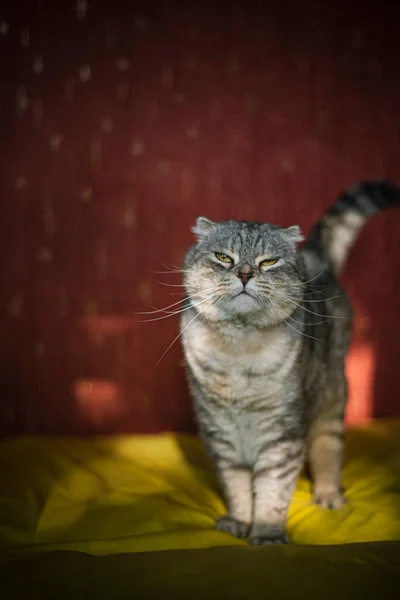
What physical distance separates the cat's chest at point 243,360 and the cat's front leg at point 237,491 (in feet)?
0.86

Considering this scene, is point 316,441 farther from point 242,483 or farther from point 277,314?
point 277,314

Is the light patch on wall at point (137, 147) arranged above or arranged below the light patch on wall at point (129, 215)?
above

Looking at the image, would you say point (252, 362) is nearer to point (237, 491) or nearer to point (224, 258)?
point (224, 258)

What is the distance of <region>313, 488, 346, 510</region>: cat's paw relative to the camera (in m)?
2.03

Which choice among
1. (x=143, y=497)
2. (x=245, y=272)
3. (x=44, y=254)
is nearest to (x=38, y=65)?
(x=44, y=254)

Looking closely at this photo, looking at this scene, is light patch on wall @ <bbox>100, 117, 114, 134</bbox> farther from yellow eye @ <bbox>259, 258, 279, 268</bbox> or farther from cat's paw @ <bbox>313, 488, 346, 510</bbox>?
cat's paw @ <bbox>313, 488, 346, 510</bbox>

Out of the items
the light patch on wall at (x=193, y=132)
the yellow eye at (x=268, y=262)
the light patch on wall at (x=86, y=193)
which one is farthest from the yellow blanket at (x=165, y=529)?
the light patch on wall at (x=193, y=132)

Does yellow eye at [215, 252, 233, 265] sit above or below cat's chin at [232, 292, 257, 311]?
above

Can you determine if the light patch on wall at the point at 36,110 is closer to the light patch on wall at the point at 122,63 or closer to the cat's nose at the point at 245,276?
the light patch on wall at the point at 122,63

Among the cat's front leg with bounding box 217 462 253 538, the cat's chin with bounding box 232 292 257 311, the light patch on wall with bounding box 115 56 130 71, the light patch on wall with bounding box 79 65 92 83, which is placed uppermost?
the light patch on wall with bounding box 115 56 130 71

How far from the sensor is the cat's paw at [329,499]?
2.03 meters

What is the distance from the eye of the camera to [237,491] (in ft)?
6.24

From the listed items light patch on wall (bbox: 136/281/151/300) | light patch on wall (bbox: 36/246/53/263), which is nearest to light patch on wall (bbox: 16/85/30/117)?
light patch on wall (bbox: 36/246/53/263)

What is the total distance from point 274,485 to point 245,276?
0.62m
